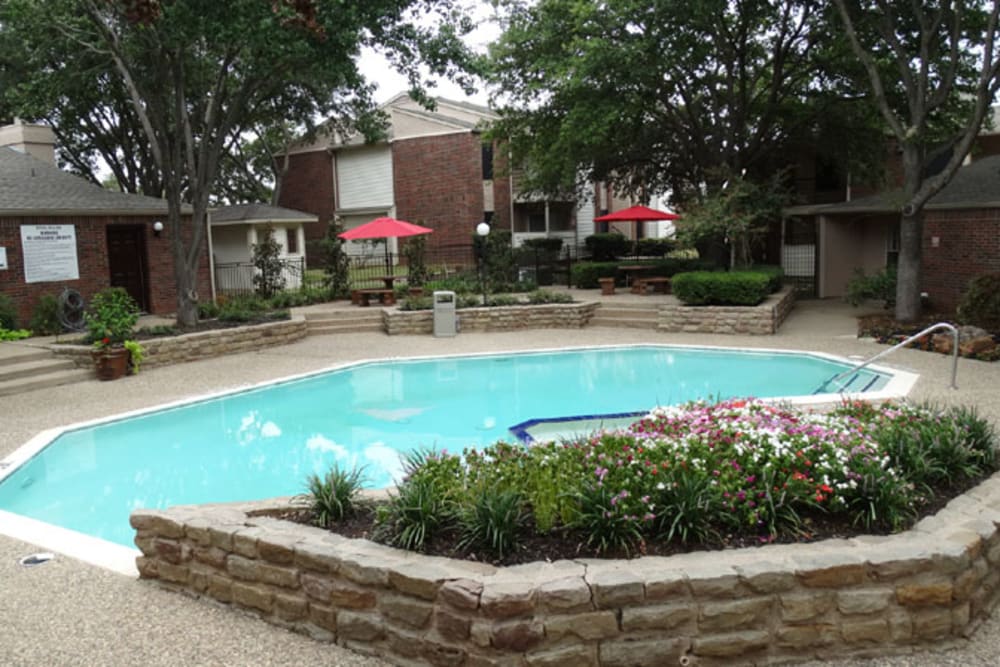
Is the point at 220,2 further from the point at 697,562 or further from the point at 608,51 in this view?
the point at 697,562

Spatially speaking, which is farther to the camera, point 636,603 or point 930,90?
point 930,90

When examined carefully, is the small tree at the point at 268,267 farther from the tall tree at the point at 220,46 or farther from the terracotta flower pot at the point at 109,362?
the terracotta flower pot at the point at 109,362

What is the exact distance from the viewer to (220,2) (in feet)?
36.7

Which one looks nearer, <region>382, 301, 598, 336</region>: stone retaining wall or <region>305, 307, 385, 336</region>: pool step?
<region>382, 301, 598, 336</region>: stone retaining wall

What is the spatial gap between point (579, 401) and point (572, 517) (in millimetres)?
6935

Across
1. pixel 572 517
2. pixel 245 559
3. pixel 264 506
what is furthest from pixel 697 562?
pixel 264 506

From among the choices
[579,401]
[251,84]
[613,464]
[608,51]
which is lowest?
[579,401]

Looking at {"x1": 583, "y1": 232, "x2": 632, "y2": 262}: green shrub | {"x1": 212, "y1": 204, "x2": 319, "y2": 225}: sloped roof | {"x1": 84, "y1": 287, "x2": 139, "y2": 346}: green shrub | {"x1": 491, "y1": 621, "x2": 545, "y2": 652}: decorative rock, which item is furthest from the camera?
{"x1": 583, "y1": 232, "x2": 632, "y2": 262}: green shrub

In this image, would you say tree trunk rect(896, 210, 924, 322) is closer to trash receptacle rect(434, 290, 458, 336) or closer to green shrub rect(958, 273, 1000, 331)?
green shrub rect(958, 273, 1000, 331)

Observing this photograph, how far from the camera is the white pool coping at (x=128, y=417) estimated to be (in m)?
5.08

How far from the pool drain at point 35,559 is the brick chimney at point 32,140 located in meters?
16.1

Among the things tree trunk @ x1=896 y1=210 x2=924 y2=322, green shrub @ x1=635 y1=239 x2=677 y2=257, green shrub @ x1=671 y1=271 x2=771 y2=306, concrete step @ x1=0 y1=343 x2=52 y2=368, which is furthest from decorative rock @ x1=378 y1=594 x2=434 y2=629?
green shrub @ x1=635 y1=239 x2=677 y2=257

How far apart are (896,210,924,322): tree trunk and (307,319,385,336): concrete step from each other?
35.5 ft

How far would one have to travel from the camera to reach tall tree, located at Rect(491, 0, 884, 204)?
54.6 ft
